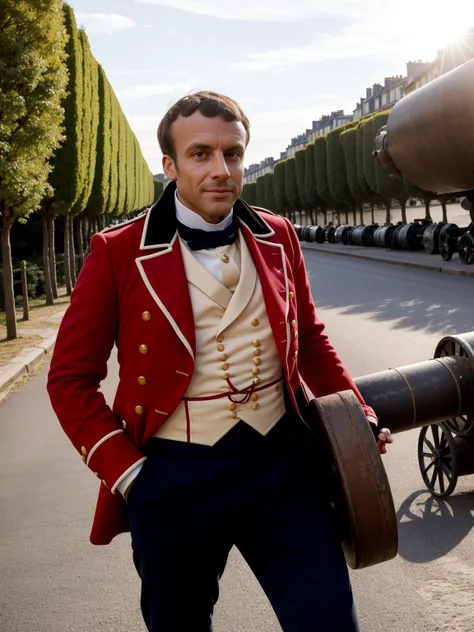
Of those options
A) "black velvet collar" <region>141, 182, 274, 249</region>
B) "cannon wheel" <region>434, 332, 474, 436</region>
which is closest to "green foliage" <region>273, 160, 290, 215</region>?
"cannon wheel" <region>434, 332, 474, 436</region>

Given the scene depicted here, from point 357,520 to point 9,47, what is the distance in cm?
1134

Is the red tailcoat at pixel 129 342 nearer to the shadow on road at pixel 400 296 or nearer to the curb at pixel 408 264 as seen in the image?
the shadow on road at pixel 400 296

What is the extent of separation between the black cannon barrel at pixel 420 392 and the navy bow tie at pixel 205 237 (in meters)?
0.90

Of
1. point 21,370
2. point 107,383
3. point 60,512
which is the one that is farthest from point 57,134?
point 60,512

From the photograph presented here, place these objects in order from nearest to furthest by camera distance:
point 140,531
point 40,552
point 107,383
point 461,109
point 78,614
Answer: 1. point 461,109
2. point 140,531
3. point 78,614
4. point 40,552
5. point 107,383

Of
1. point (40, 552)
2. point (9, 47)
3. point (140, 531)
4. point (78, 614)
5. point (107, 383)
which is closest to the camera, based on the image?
point (140, 531)

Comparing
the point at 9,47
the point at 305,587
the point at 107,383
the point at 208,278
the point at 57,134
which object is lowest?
the point at 107,383

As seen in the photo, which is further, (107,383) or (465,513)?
(107,383)

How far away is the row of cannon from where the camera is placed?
792 inches

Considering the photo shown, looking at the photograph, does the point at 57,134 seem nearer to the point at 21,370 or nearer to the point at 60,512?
the point at 21,370

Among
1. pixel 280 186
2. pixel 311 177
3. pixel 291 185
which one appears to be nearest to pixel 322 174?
pixel 311 177

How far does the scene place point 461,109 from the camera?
1.80m

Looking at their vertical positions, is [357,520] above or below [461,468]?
above

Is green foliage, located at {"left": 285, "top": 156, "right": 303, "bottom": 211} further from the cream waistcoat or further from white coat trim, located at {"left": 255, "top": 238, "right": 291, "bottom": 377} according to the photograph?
the cream waistcoat
